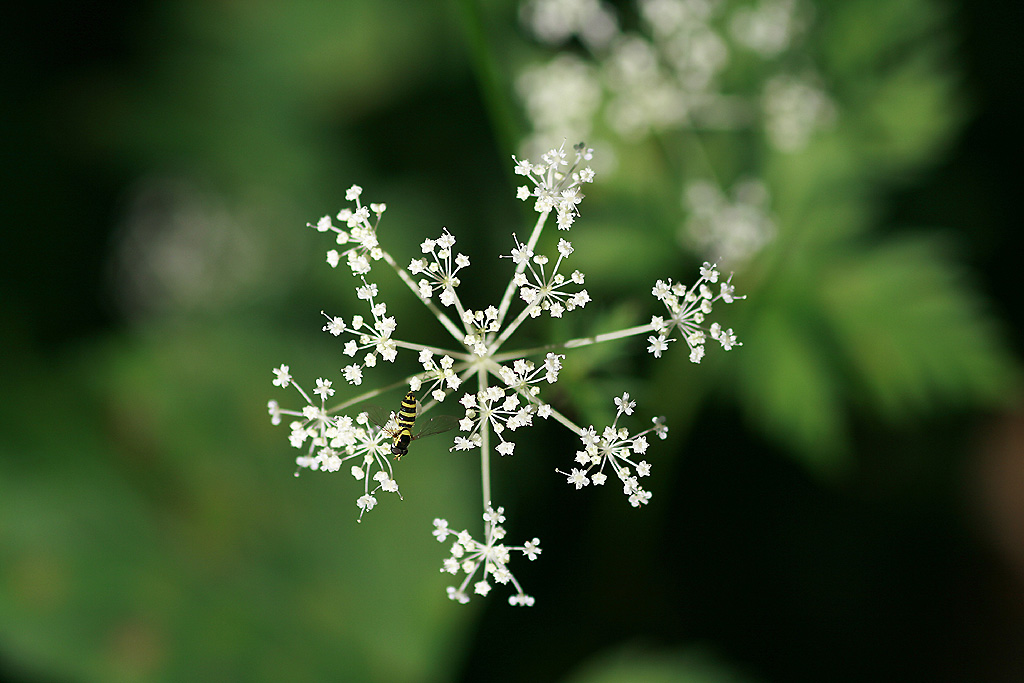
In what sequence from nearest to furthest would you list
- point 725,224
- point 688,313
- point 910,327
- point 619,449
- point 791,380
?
point 619,449
point 688,313
point 791,380
point 910,327
point 725,224

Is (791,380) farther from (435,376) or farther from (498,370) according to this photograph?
(435,376)

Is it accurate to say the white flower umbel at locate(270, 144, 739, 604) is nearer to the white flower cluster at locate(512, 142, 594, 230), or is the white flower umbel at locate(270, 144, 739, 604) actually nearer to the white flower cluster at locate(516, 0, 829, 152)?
the white flower cluster at locate(512, 142, 594, 230)

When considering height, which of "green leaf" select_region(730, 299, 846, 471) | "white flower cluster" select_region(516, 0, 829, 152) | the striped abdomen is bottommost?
the striped abdomen

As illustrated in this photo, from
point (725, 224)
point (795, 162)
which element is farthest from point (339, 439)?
point (795, 162)

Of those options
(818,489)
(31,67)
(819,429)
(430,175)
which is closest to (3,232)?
(31,67)

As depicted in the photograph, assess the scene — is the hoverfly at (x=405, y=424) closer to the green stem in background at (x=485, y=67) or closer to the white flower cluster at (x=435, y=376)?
the white flower cluster at (x=435, y=376)

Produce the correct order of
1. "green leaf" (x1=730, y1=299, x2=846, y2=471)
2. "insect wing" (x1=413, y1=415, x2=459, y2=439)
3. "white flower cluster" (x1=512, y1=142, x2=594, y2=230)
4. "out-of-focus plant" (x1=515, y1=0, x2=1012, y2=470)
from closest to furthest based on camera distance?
"white flower cluster" (x1=512, y1=142, x2=594, y2=230) < "insect wing" (x1=413, y1=415, x2=459, y2=439) < "green leaf" (x1=730, y1=299, x2=846, y2=471) < "out-of-focus plant" (x1=515, y1=0, x2=1012, y2=470)

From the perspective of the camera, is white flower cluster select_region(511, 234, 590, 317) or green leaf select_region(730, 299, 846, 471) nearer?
white flower cluster select_region(511, 234, 590, 317)

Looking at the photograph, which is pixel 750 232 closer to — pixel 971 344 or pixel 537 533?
pixel 971 344

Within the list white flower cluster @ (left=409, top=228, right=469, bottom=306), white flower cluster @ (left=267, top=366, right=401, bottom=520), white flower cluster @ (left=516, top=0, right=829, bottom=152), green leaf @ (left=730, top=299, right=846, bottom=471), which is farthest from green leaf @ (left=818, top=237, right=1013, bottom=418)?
white flower cluster @ (left=267, top=366, right=401, bottom=520)
